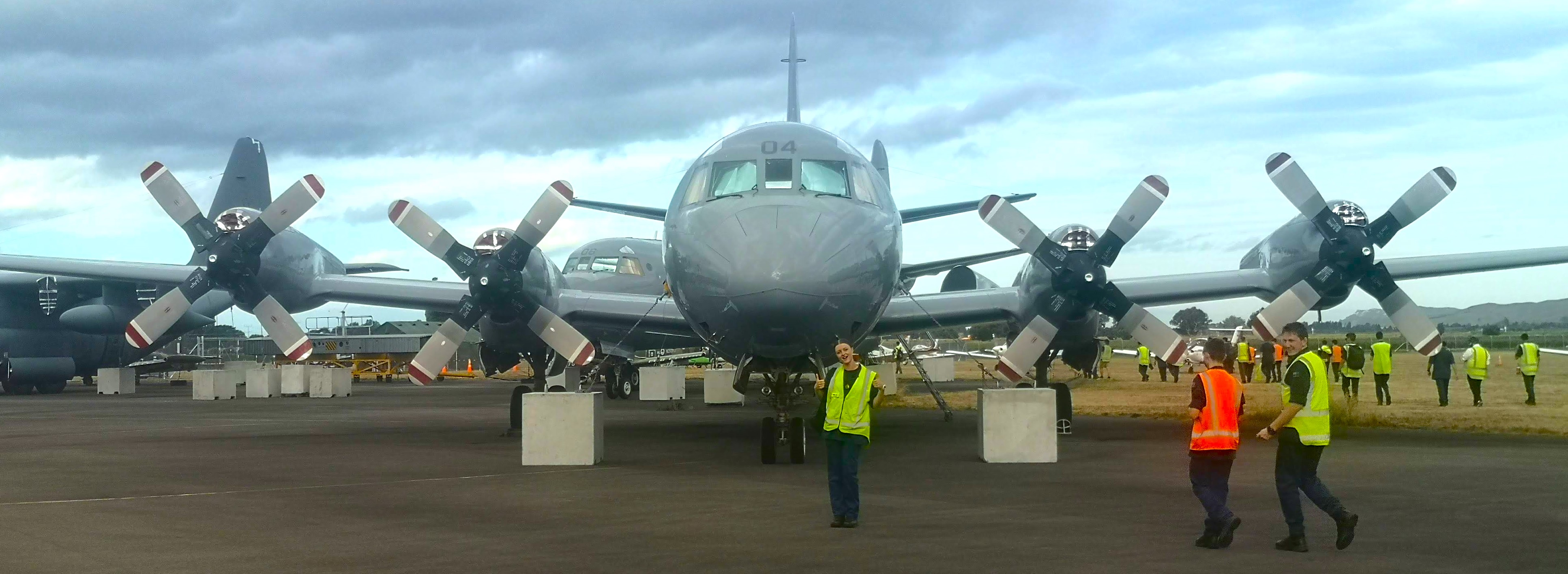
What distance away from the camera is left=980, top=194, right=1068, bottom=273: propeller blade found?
15.9 m

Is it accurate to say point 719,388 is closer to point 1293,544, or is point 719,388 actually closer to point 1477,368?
point 1477,368

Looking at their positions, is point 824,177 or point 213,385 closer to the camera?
point 824,177

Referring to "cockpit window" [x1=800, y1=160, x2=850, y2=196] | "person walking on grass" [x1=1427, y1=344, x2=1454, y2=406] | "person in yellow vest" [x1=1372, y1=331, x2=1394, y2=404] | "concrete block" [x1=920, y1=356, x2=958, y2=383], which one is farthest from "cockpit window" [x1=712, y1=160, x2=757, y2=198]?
"concrete block" [x1=920, y1=356, x2=958, y2=383]

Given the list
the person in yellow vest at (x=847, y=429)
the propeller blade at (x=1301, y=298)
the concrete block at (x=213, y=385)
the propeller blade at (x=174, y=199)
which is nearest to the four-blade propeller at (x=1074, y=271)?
the propeller blade at (x=1301, y=298)

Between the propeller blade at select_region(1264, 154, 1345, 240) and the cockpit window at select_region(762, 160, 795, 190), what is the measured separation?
735cm

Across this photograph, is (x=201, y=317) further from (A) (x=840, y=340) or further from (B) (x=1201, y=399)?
(B) (x=1201, y=399)

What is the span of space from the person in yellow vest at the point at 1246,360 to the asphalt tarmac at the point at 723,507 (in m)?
21.2

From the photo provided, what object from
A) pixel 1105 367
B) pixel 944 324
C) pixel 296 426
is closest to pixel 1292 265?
pixel 944 324

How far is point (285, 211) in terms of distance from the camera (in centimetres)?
1733

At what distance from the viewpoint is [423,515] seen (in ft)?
30.5

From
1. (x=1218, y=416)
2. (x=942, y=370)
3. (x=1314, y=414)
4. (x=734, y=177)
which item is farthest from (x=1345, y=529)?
(x=942, y=370)

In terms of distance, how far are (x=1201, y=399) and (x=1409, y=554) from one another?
156 cm

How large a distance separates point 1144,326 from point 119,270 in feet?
53.6

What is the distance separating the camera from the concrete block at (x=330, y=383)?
36344mm
